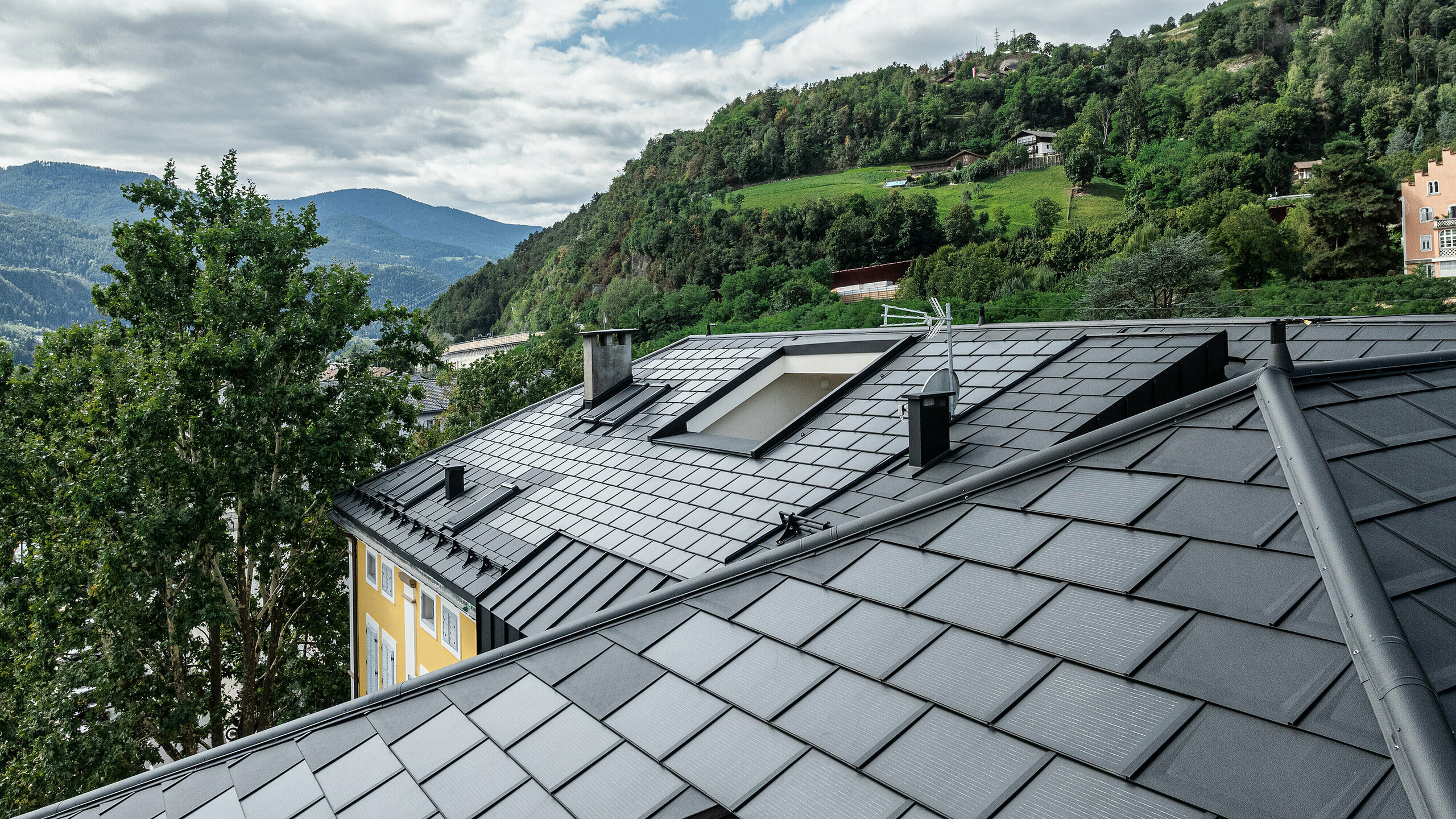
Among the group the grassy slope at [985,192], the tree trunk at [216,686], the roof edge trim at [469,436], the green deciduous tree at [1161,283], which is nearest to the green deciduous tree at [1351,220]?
the green deciduous tree at [1161,283]

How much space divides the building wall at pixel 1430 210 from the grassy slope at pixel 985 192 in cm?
2653

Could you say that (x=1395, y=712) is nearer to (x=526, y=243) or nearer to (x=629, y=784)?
(x=629, y=784)

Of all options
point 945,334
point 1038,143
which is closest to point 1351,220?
point 945,334

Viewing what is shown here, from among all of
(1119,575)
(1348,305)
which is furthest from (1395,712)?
(1348,305)

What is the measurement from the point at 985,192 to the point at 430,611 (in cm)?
9397

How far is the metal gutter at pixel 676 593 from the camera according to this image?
4.62m

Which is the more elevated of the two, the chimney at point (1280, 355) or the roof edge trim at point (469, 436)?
the chimney at point (1280, 355)

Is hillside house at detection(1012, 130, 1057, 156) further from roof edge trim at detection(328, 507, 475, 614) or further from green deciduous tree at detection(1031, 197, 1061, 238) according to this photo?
roof edge trim at detection(328, 507, 475, 614)

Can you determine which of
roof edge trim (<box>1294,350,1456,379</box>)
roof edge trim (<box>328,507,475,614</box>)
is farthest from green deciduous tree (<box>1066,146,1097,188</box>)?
roof edge trim (<box>1294,350,1456,379</box>)

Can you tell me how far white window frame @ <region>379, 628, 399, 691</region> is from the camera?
16.6 meters

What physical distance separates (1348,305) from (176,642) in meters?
49.1

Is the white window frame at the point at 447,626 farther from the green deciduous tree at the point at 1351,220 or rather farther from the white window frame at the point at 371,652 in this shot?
the green deciduous tree at the point at 1351,220

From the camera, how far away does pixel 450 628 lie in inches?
522

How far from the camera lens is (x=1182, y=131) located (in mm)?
90188
